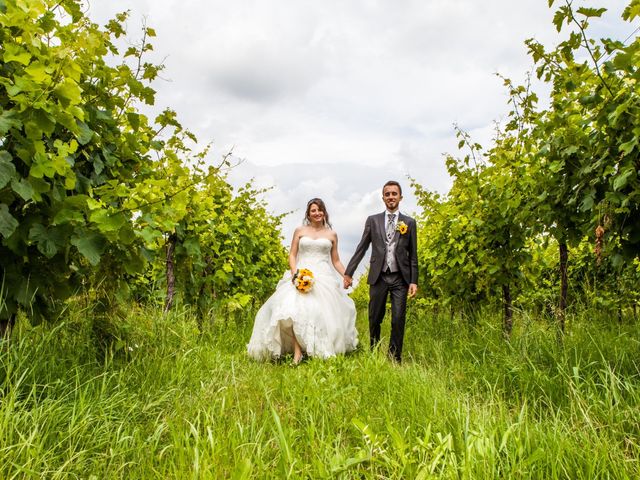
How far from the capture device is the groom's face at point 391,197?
6.20 m

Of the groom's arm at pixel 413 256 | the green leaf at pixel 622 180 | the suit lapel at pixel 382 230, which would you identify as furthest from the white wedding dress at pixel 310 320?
the green leaf at pixel 622 180

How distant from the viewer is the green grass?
229 centimetres

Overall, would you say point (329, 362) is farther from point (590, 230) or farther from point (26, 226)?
point (26, 226)

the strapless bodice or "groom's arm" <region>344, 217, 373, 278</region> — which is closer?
"groom's arm" <region>344, 217, 373, 278</region>

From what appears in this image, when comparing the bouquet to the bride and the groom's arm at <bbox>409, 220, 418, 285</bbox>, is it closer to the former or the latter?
the bride

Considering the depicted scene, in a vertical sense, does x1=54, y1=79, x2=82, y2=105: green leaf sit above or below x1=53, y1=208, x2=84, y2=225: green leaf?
above

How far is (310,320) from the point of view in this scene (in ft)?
18.8

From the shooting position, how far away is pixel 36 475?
2.09 metres

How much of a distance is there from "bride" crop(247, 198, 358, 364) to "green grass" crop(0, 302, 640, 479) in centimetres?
104

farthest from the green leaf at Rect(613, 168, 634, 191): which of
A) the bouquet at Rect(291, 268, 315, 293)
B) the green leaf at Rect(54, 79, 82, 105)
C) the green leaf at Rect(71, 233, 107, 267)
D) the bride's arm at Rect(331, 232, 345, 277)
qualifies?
the bride's arm at Rect(331, 232, 345, 277)

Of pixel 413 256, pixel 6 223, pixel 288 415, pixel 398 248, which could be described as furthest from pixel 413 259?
pixel 6 223

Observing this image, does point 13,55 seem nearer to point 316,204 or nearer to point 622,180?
point 622,180

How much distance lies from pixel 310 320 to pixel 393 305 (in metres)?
1.01

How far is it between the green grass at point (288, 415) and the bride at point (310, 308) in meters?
1.04
